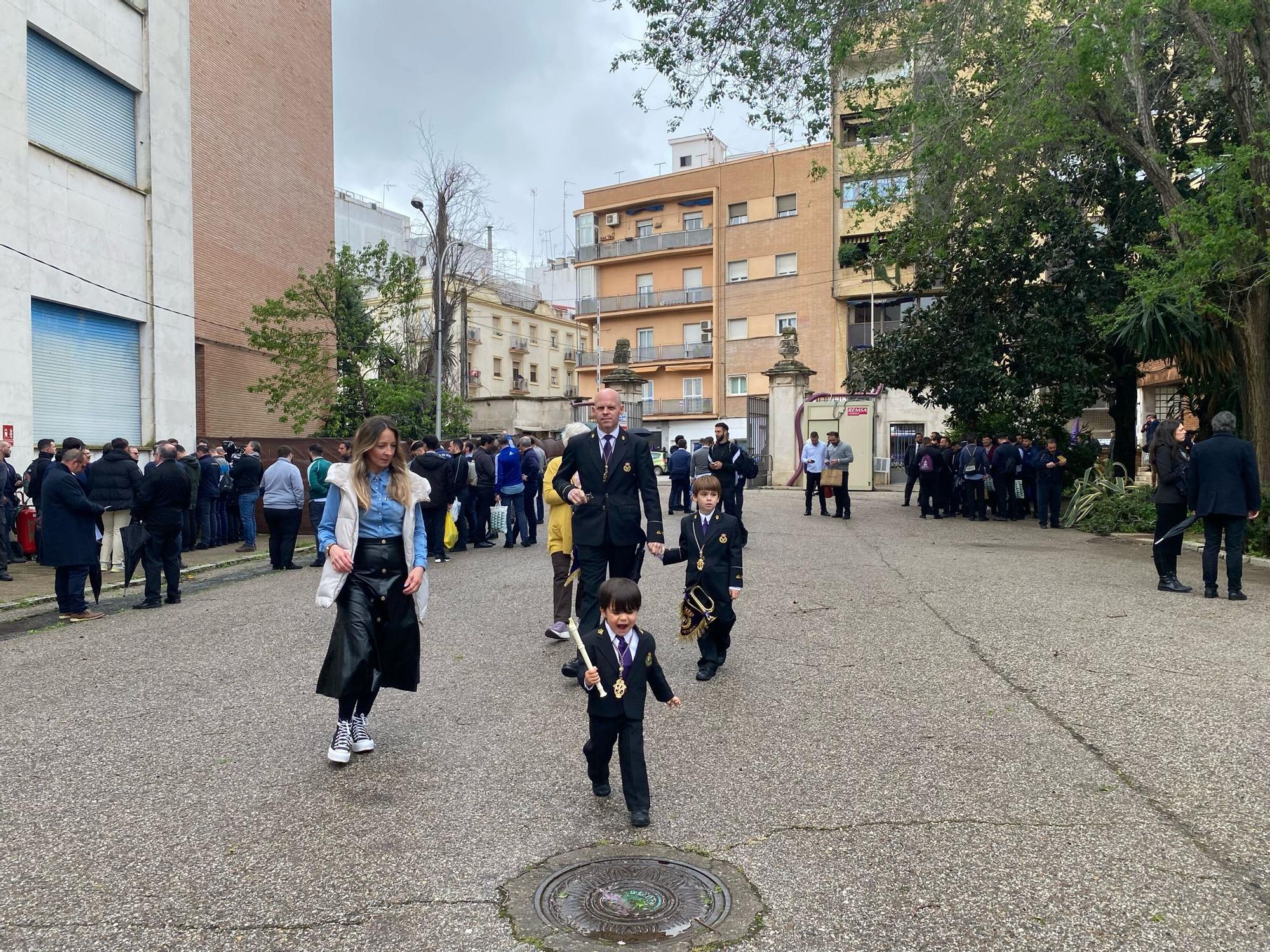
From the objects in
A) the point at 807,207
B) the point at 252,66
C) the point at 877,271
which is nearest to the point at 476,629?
the point at 877,271

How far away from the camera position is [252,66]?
25.2m

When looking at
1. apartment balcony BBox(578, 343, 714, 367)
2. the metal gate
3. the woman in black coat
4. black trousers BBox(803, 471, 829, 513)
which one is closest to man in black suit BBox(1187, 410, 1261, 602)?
the woman in black coat

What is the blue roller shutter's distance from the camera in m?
15.3

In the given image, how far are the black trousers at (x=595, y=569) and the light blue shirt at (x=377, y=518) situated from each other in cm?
155

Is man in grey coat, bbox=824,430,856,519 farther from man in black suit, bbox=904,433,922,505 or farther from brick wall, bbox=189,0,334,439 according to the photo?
brick wall, bbox=189,0,334,439

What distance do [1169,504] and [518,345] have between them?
54.4 meters

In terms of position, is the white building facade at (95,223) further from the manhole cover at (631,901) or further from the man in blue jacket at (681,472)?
the manhole cover at (631,901)

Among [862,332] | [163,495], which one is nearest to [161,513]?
[163,495]

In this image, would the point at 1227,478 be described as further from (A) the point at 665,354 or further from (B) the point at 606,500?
(A) the point at 665,354

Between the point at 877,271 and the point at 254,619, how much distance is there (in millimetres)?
14680

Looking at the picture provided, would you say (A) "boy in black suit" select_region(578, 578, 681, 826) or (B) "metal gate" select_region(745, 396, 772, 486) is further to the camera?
(B) "metal gate" select_region(745, 396, 772, 486)

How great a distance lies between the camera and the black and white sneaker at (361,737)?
5.43 metres

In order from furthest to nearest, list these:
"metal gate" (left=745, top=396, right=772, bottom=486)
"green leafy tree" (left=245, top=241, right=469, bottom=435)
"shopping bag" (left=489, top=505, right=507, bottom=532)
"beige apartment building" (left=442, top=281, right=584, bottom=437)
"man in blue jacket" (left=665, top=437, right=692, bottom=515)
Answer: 1. "beige apartment building" (left=442, top=281, right=584, bottom=437)
2. "metal gate" (left=745, top=396, right=772, bottom=486)
3. "green leafy tree" (left=245, top=241, right=469, bottom=435)
4. "man in blue jacket" (left=665, top=437, right=692, bottom=515)
5. "shopping bag" (left=489, top=505, right=507, bottom=532)

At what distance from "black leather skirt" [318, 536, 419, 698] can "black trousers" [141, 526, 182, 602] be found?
21.0ft
